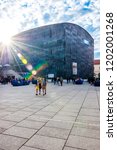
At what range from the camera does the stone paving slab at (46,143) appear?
3.78m

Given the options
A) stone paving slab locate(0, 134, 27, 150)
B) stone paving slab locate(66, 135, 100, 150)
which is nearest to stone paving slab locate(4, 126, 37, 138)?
stone paving slab locate(0, 134, 27, 150)

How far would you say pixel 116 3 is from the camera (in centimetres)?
277

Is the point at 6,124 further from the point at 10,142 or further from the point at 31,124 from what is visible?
the point at 10,142

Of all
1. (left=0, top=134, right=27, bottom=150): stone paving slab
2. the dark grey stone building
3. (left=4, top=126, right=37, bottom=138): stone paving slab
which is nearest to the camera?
(left=0, top=134, right=27, bottom=150): stone paving slab

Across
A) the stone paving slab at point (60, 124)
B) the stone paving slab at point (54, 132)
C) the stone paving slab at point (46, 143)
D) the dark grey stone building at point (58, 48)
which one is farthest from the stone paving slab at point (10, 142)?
the dark grey stone building at point (58, 48)

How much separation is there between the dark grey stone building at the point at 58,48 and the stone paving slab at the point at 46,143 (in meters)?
54.4

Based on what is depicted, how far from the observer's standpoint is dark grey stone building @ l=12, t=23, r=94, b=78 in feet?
195

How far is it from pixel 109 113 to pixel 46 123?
3365 millimetres

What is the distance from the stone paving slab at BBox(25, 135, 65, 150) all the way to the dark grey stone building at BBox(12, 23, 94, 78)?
54365 millimetres

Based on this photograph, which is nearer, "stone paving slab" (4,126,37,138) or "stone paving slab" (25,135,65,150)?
"stone paving slab" (25,135,65,150)

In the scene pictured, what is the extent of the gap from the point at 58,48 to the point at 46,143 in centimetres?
5761

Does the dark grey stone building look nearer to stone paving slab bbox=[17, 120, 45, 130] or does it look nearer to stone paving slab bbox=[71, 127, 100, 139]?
stone paving slab bbox=[17, 120, 45, 130]

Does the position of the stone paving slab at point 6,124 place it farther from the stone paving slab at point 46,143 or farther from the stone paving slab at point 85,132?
the stone paving slab at point 85,132

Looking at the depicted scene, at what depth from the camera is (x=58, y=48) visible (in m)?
60.4
